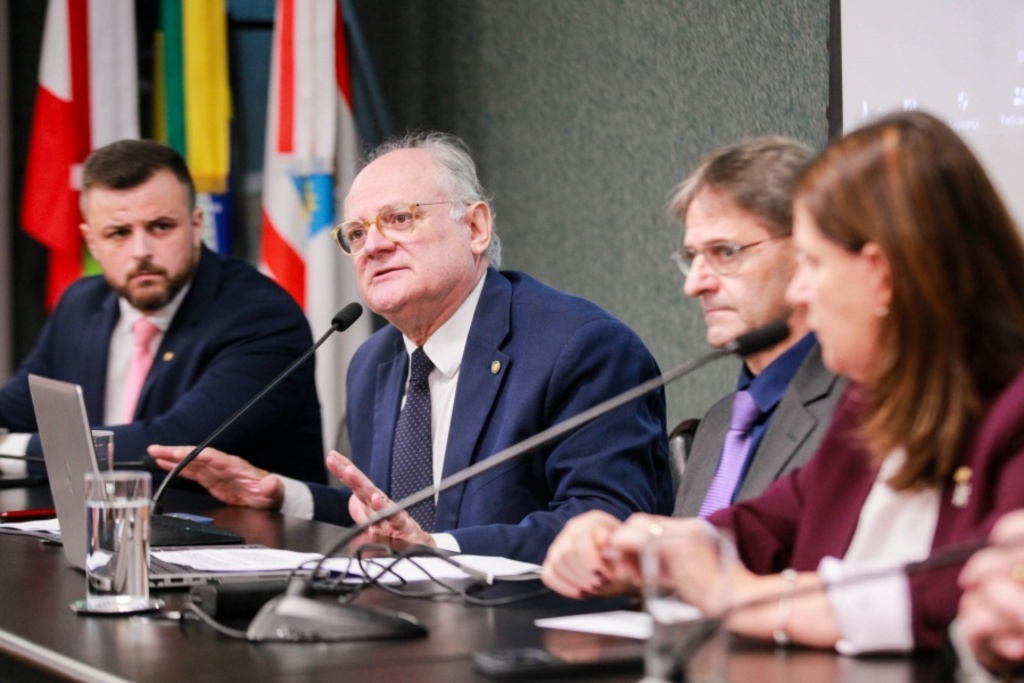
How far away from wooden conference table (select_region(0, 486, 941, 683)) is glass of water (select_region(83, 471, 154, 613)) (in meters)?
0.04

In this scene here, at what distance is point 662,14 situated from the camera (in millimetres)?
3789

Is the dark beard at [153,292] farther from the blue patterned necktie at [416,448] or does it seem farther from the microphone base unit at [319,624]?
the microphone base unit at [319,624]

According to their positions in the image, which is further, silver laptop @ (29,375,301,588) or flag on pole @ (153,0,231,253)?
flag on pole @ (153,0,231,253)

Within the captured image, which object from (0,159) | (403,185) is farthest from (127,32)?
(403,185)

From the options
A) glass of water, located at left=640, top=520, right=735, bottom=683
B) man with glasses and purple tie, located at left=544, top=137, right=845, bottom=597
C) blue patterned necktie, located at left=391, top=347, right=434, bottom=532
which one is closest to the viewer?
glass of water, located at left=640, top=520, right=735, bottom=683

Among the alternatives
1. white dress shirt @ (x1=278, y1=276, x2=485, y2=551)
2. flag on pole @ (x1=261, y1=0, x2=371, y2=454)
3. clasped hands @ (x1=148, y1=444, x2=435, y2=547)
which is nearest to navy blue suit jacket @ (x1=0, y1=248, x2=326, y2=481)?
clasped hands @ (x1=148, y1=444, x2=435, y2=547)

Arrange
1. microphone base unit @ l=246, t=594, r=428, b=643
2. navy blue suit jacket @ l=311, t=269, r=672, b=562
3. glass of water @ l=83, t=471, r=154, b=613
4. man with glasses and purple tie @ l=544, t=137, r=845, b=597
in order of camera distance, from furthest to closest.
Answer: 1. navy blue suit jacket @ l=311, t=269, r=672, b=562
2. man with glasses and purple tie @ l=544, t=137, r=845, b=597
3. glass of water @ l=83, t=471, r=154, b=613
4. microphone base unit @ l=246, t=594, r=428, b=643

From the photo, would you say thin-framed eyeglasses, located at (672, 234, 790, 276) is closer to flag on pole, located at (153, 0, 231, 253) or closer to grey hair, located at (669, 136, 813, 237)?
grey hair, located at (669, 136, 813, 237)

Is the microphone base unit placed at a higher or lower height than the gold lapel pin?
lower

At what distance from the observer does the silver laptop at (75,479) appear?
1699 millimetres

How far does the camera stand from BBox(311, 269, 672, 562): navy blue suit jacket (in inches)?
90.9

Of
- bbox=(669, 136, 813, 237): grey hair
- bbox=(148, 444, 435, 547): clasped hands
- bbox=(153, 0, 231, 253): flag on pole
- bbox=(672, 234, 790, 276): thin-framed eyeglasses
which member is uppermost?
bbox=(153, 0, 231, 253): flag on pole

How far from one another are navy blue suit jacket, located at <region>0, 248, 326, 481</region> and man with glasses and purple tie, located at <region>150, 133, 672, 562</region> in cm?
45

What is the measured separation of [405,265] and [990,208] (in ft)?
4.84
